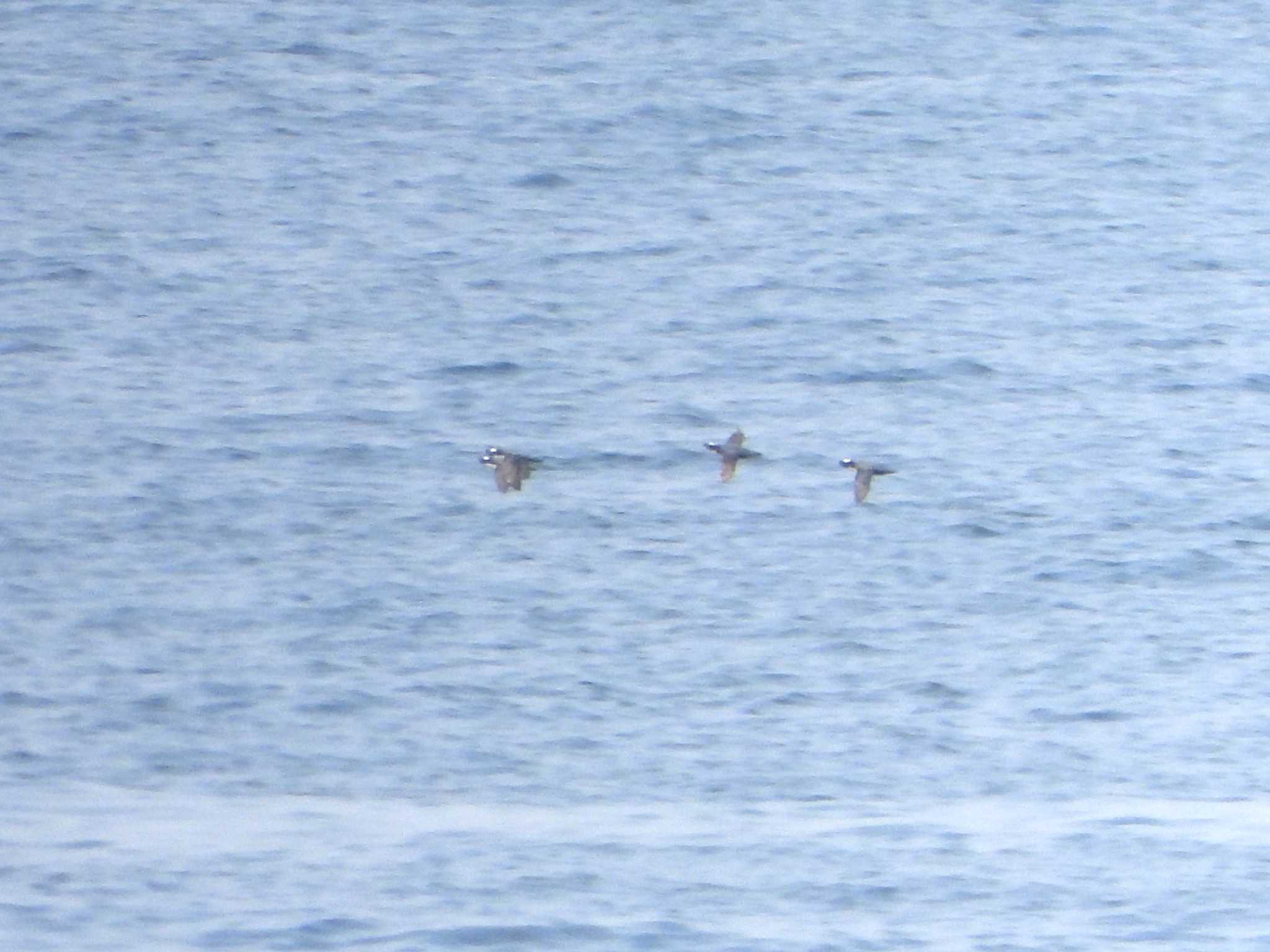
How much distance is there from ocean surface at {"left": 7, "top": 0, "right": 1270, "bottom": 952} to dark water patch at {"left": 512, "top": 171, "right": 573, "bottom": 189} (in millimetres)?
113

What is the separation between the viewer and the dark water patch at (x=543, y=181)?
21.0m

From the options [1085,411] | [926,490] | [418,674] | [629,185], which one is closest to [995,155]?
[629,185]

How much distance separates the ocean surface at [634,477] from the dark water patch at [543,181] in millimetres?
113

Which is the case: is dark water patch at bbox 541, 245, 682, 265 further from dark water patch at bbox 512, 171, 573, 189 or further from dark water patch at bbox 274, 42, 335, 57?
dark water patch at bbox 274, 42, 335, 57

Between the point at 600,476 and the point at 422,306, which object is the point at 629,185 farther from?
the point at 600,476

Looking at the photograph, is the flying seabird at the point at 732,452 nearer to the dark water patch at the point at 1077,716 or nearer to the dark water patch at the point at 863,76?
the dark water patch at the point at 1077,716

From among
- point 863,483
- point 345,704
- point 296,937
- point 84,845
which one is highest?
point 863,483

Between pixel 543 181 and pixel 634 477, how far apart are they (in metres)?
5.73

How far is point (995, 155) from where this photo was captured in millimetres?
22000

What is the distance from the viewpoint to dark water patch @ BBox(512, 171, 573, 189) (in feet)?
68.7

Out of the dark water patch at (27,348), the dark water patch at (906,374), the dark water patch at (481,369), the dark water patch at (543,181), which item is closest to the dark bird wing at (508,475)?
the dark water patch at (481,369)

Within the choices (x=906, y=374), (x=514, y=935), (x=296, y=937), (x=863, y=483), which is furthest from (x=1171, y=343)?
(x=296, y=937)

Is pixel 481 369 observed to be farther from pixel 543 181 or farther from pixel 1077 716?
pixel 1077 716

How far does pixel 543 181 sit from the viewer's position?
2103 cm
